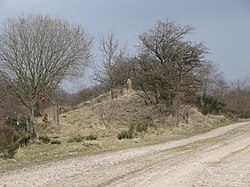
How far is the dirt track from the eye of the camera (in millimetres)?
10273

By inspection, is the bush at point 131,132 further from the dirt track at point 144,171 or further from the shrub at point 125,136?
the dirt track at point 144,171

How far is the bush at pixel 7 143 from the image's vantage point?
1684 cm

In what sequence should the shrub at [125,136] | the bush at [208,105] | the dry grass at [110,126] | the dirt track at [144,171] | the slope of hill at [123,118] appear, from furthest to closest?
the bush at [208,105], the slope of hill at [123,118], the shrub at [125,136], the dry grass at [110,126], the dirt track at [144,171]

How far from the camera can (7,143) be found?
17891 millimetres

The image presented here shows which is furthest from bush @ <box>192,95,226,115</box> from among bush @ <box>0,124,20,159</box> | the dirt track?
the dirt track

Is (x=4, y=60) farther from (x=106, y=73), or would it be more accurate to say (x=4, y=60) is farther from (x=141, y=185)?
(x=141, y=185)

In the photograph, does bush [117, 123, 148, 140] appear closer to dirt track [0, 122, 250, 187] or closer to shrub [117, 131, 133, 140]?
shrub [117, 131, 133, 140]

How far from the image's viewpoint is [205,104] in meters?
45.2

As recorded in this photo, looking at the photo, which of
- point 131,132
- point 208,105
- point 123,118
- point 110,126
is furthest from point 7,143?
point 208,105

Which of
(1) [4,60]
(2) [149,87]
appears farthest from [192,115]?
(1) [4,60]

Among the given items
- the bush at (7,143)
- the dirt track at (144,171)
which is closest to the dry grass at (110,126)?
the bush at (7,143)

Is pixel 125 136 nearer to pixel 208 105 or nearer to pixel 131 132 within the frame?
pixel 131 132

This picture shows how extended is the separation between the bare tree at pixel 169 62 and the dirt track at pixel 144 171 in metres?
19.5

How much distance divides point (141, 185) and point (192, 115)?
28.7 metres
